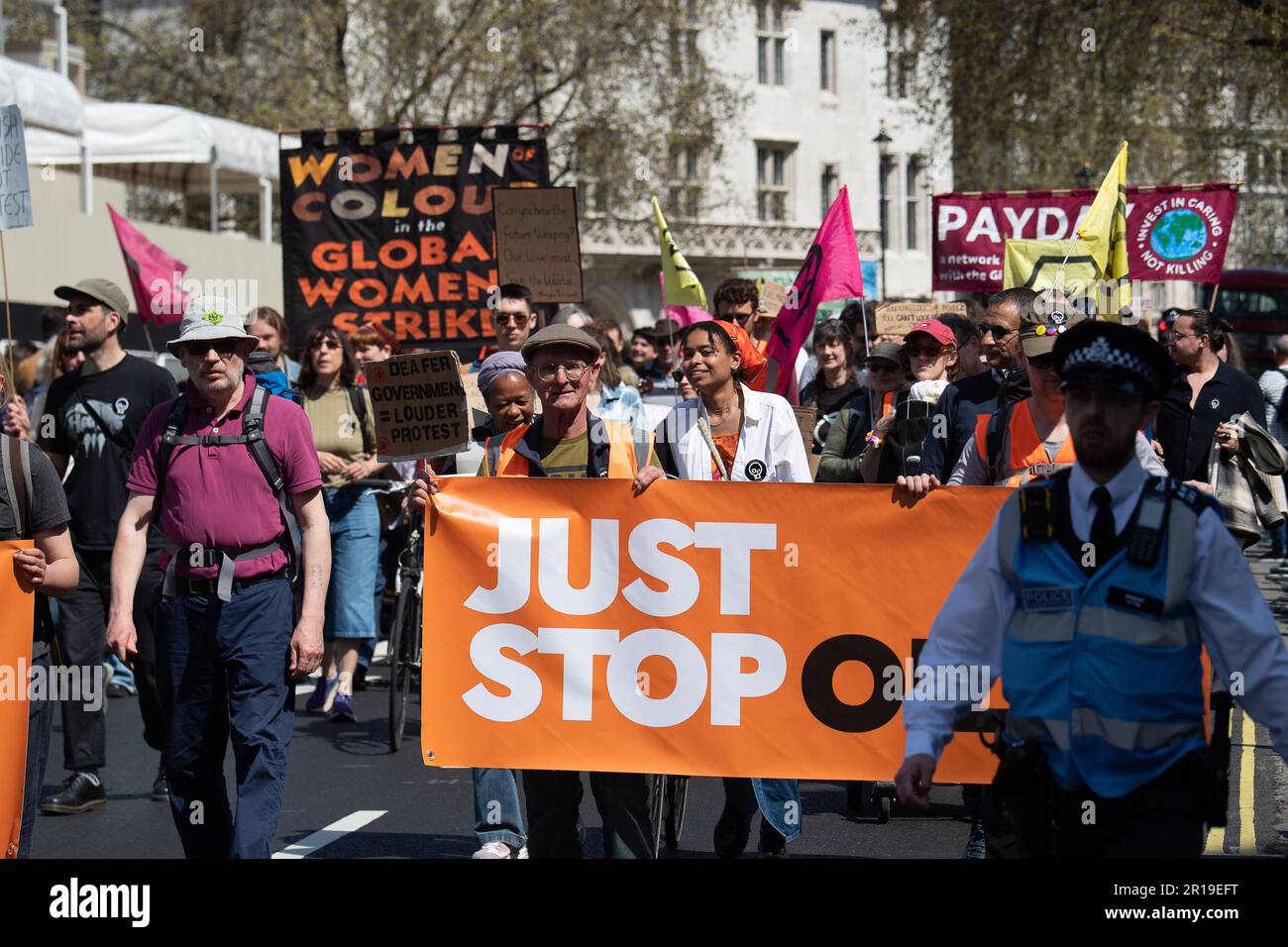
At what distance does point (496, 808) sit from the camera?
7.00 meters

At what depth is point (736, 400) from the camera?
721 cm

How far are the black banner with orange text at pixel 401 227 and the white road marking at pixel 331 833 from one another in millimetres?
6231

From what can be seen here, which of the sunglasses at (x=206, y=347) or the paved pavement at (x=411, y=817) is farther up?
the sunglasses at (x=206, y=347)

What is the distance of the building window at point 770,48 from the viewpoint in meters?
49.6

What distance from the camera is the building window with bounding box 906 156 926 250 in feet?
173

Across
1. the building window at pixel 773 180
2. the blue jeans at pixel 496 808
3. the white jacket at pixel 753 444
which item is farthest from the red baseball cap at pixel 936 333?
the building window at pixel 773 180

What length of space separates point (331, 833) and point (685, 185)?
30126 millimetres

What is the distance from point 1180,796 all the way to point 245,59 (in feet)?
121

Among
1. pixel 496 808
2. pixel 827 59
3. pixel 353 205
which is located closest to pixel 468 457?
pixel 496 808

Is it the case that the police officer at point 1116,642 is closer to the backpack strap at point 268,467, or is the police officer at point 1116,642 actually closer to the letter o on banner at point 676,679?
the letter o on banner at point 676,679

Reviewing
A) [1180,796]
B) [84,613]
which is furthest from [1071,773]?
[84,613]

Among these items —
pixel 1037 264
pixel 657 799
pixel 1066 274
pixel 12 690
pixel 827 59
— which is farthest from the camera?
pixel 827 59

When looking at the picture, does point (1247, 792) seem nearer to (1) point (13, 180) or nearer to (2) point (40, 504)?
(2) point (40, 504)

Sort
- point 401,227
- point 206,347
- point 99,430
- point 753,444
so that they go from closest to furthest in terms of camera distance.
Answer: point 206,347 < point 753,444 < point 99,430 < point 401,227
